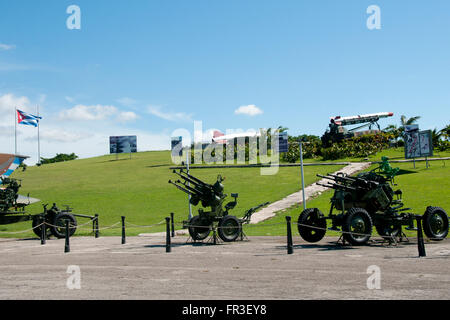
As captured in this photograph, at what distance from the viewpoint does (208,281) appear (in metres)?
7.85

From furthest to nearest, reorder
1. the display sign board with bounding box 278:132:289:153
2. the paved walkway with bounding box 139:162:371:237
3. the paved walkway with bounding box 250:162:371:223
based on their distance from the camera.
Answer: the display sign board with bounding box 278:132:289:153 → the paved walkway with bounding box 250:162:371:223 → the paved walkway with bounding box 139:162:371:237

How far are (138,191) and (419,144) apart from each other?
22389 mm

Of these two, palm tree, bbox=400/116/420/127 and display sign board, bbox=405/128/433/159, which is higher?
palm tree, bbox=400/116/420/127

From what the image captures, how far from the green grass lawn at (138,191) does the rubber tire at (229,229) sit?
21.4 feet

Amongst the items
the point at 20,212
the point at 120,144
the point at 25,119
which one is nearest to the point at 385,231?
the point at 20,212

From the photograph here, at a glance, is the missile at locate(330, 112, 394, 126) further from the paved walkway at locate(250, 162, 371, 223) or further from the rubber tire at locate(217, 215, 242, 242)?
the rubber tire at locate(217, 215, 242, 242)

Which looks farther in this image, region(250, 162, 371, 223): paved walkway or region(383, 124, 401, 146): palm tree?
region(383, 124, 401, 146): palm tree

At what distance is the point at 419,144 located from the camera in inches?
1353

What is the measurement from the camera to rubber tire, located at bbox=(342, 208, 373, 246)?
12070mm

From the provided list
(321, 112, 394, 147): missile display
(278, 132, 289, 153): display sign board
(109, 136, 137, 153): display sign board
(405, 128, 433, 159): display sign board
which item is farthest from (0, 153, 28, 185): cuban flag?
(109, 136, 137, 153): display sign board

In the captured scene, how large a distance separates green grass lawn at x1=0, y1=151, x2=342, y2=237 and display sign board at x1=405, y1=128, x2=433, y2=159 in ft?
20.7

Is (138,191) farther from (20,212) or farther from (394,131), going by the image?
(394,131)

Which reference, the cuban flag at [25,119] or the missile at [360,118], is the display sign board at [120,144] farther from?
the missile at [360,118]
